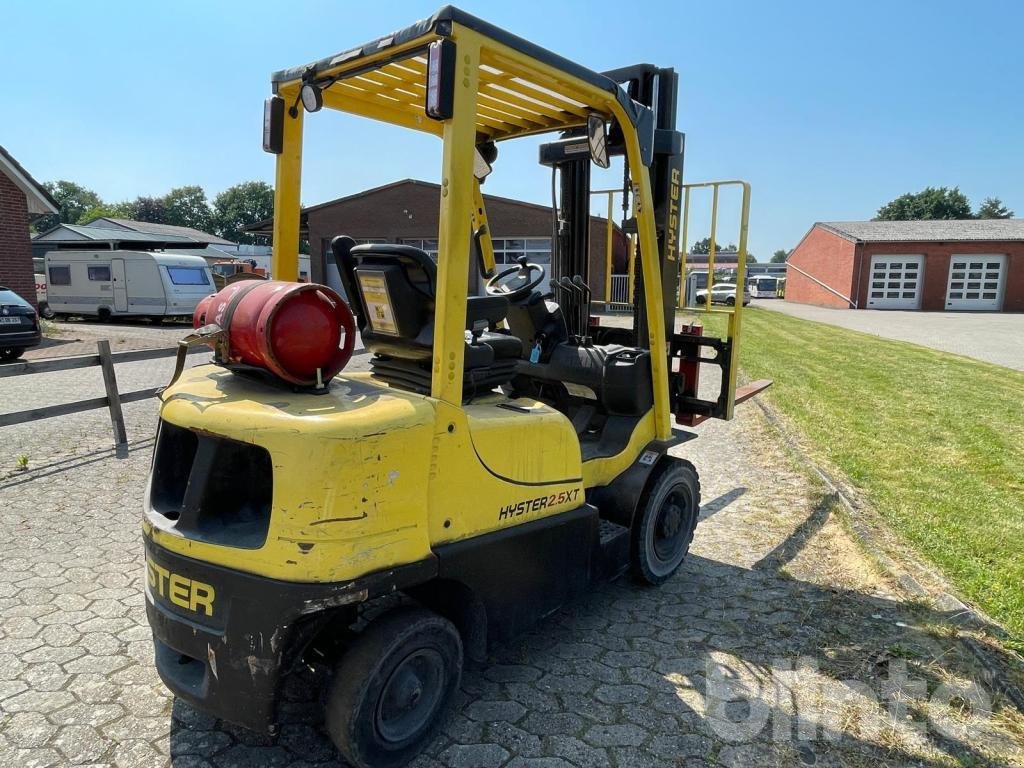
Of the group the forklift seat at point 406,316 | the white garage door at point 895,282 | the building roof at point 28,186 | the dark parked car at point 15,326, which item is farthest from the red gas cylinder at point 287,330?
the white garage door at point 895,282

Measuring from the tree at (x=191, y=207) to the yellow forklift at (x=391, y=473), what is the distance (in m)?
104

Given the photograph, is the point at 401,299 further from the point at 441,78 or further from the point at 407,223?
the point at 407,223

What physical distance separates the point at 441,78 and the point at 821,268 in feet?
158

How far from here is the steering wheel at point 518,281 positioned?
3.91 meters

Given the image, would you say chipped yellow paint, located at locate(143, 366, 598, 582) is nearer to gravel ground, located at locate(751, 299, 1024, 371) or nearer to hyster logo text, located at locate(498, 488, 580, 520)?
hyster logo text, located at locate(498, 488, 580, 520)

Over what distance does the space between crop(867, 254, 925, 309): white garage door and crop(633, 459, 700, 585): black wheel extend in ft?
133

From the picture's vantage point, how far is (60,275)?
22.8 m

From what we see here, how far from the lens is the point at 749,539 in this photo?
5004mm

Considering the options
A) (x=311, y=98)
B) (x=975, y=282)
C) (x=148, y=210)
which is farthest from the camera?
(x=148, y=210)

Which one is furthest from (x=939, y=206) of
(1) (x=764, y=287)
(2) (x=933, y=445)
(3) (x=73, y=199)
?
(3) (x=73, y=199)

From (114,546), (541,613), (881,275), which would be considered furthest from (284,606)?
(881,275)

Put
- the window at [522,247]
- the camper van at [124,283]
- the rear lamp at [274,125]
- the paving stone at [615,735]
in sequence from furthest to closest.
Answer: the window at [522,247] → the camper van at [124,283] → the rear lamp at [274,125] → the paving stone at [615,735]

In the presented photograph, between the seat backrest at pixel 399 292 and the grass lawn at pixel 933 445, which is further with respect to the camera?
the grass lawn at pixel 933 445

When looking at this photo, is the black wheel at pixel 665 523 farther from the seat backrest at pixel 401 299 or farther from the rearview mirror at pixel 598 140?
the rearview mirror at pixel 598 140
